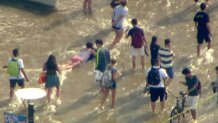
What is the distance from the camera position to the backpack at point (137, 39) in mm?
23203

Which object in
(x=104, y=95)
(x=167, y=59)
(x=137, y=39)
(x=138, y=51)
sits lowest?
(x=104, y=95)

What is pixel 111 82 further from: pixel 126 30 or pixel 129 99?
pixel 126 30

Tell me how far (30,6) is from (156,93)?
27.4 feet

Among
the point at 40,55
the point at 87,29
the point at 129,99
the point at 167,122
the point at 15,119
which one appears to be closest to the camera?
the point at 15,119

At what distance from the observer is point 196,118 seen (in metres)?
21.3

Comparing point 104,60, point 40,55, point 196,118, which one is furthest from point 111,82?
point 40,55

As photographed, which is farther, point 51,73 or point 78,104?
point 78,104

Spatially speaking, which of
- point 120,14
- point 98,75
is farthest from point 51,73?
point 120,14

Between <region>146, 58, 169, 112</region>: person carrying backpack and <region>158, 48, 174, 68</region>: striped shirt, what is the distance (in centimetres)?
91

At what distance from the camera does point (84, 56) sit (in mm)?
24344

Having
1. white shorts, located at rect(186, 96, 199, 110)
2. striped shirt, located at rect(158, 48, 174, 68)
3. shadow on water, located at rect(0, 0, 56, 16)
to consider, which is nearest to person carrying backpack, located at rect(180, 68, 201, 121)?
white shorts, located at rect(186, 96, 199, 110)

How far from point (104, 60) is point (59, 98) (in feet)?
5.48

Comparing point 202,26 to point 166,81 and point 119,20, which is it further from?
point 166,81

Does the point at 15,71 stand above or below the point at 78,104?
above
